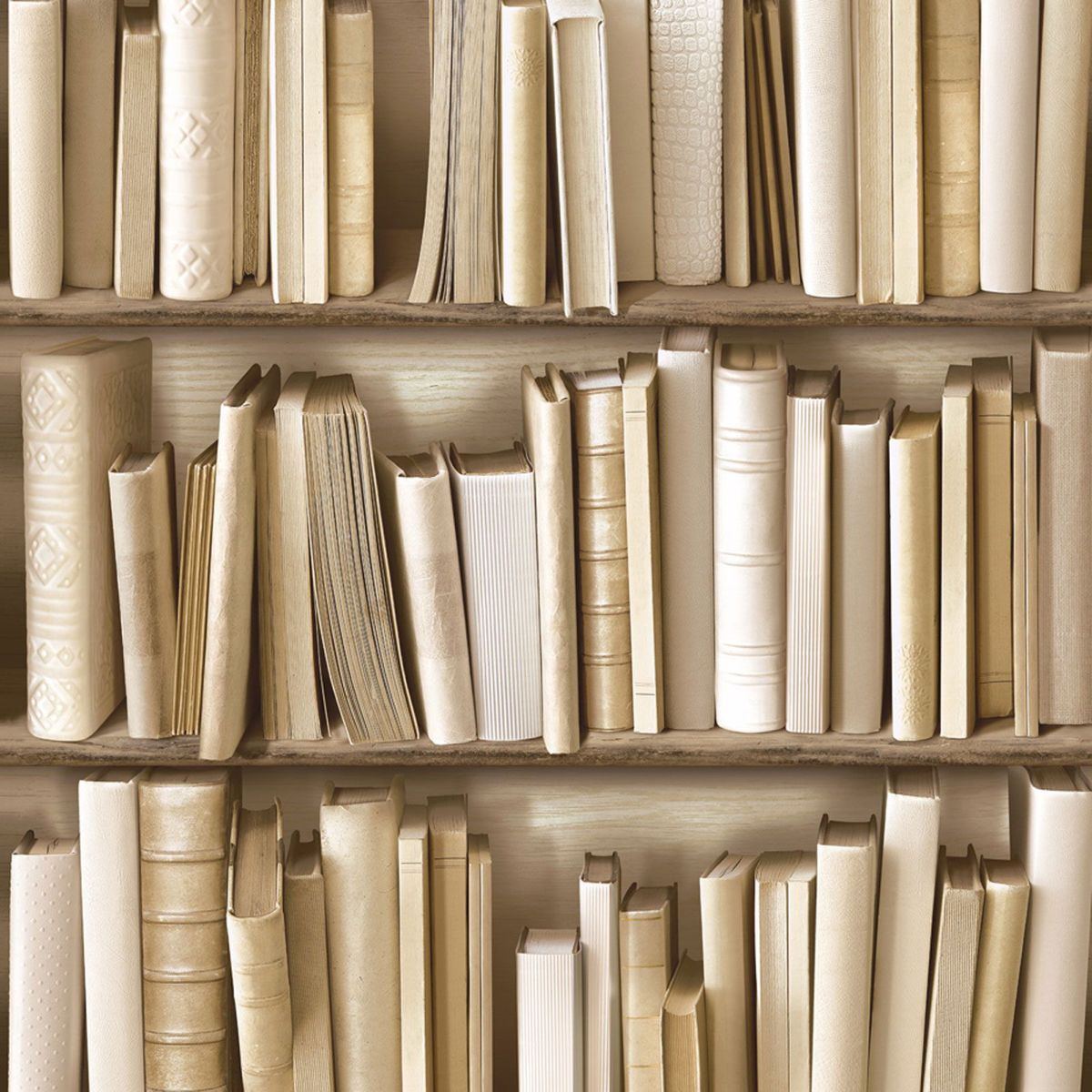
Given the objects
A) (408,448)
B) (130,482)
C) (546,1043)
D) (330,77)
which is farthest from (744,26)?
(546,1043)

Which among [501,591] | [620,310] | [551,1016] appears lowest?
[551,1016]

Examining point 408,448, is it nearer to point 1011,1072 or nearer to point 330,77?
point 330,77

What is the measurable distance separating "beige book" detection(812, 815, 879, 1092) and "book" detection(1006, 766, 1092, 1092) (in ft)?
0.42

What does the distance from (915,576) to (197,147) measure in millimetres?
634

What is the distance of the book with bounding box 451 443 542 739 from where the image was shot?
1121 mm

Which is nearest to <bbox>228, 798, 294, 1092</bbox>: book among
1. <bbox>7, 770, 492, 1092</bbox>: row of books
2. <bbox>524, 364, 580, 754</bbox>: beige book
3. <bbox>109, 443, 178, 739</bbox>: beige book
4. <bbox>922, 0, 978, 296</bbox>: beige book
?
<bbox>7, 770, 492, 1092</bbox>: row of books

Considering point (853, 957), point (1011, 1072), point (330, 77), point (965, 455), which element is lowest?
point (1011, 1072)

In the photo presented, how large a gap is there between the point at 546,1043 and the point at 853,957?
265mm

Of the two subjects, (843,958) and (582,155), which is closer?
(582,155)

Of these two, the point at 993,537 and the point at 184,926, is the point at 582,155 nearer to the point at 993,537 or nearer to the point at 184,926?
the point at 993,537

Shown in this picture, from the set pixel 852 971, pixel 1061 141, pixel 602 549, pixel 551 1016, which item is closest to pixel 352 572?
pixel 602 549

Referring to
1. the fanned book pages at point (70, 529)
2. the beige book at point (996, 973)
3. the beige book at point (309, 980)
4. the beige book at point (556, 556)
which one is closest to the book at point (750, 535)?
the beige book at point (556, 556)

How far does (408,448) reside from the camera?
51.6 inches

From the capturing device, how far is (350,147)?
1.08 meters
